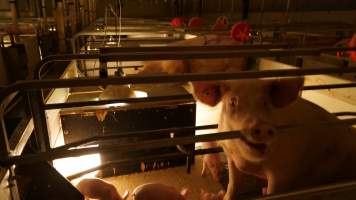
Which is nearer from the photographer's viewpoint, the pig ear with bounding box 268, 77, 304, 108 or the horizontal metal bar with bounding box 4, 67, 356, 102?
the horizontal metal bar with bounding box 4, 67, 356, 102

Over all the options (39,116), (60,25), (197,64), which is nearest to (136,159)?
(39,116)

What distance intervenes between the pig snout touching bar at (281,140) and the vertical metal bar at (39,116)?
0.59 meters

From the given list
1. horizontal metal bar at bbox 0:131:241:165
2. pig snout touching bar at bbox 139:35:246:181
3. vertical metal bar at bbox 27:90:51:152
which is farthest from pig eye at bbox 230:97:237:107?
pig snout touching bar at bbox 139:35:246:181

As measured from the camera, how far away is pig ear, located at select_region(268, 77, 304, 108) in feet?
3.38

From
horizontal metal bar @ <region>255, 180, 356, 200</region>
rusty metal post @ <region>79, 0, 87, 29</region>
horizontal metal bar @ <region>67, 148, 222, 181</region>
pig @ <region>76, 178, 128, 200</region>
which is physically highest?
rusty metal post @ <region>79, 0, 87, 29</region>

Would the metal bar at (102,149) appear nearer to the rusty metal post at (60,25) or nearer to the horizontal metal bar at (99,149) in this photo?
the horizontal metal bar at (99,149)

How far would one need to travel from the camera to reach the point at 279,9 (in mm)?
6219

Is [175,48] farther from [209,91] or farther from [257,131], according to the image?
[257,131]

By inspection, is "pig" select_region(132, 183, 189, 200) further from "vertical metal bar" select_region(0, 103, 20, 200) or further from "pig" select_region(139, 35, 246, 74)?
"pig" select_region(139, 35, 246, 74)

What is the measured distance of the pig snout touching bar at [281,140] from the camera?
1.03 metres

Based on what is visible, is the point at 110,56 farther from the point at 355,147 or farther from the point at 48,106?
the point at 355,147

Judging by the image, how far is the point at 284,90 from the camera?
1056mm

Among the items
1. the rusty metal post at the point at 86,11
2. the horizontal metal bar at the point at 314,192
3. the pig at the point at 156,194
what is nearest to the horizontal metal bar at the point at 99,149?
the horizontal metal bar at the point at 314,192

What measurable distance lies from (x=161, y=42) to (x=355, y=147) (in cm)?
171
